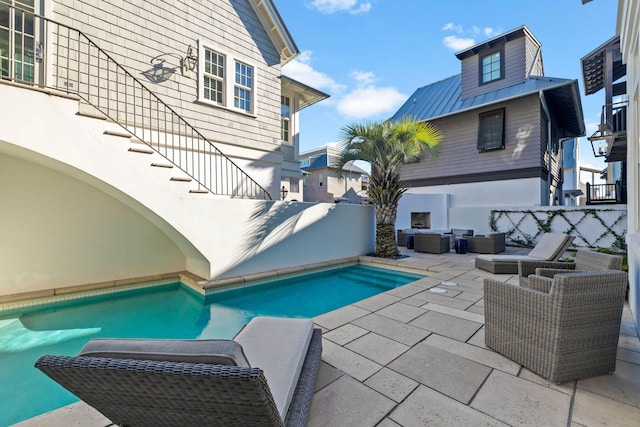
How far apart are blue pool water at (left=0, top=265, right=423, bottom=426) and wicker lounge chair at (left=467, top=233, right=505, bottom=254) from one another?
330 centimetres

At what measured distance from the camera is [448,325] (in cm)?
343

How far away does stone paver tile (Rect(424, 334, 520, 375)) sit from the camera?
2.50m

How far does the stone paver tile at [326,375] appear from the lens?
7.42 feet

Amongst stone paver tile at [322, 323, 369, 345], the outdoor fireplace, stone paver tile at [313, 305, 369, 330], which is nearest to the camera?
stone paver tile at [322, 323, 369, 345]

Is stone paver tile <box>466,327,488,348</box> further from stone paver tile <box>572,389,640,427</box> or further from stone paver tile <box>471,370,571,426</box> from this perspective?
stone paver tile <box>572,389,640,427</box>

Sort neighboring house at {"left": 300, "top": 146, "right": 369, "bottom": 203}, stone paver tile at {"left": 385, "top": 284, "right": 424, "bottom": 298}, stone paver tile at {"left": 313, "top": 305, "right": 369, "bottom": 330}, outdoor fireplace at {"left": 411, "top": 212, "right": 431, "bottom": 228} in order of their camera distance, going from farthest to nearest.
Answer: neighboring house at {"left": 300, "top": 146, "right": 369, "bottom": 203} → outdoor fireplace at {"left": 411, "top": 212, "right": 431, "bottom": 228} → stone paver tile at {"left": 385, "top": 284, "right": 424, "bottom": 298} → stone paver tile at {"left": 313, "top": 305, "right": 369, "bottom": 330}

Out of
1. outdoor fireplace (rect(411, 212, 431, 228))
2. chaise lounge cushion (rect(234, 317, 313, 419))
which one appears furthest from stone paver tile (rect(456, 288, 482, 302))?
outdoor fireplace (rect(411, 212, 431, 228))

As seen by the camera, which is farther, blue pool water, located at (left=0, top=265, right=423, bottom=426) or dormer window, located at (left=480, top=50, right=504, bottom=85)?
dormer window, located at (left=480, top=50, right=504, bottom=85)

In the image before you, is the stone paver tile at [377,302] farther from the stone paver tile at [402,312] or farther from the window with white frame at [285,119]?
the window with white frame at [285,119]

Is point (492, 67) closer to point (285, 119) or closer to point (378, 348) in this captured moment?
point (285, 119)

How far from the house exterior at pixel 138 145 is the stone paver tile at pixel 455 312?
3.92 m

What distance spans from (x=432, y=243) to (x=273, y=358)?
7.94 metres

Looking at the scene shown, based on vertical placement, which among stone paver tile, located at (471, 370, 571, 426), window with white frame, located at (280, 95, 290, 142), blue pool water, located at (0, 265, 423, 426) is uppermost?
window with white frame, located at (280, 95, 290, 142)

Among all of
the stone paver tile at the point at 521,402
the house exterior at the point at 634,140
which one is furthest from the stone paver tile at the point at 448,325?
the house exterior at the point at 634,140
